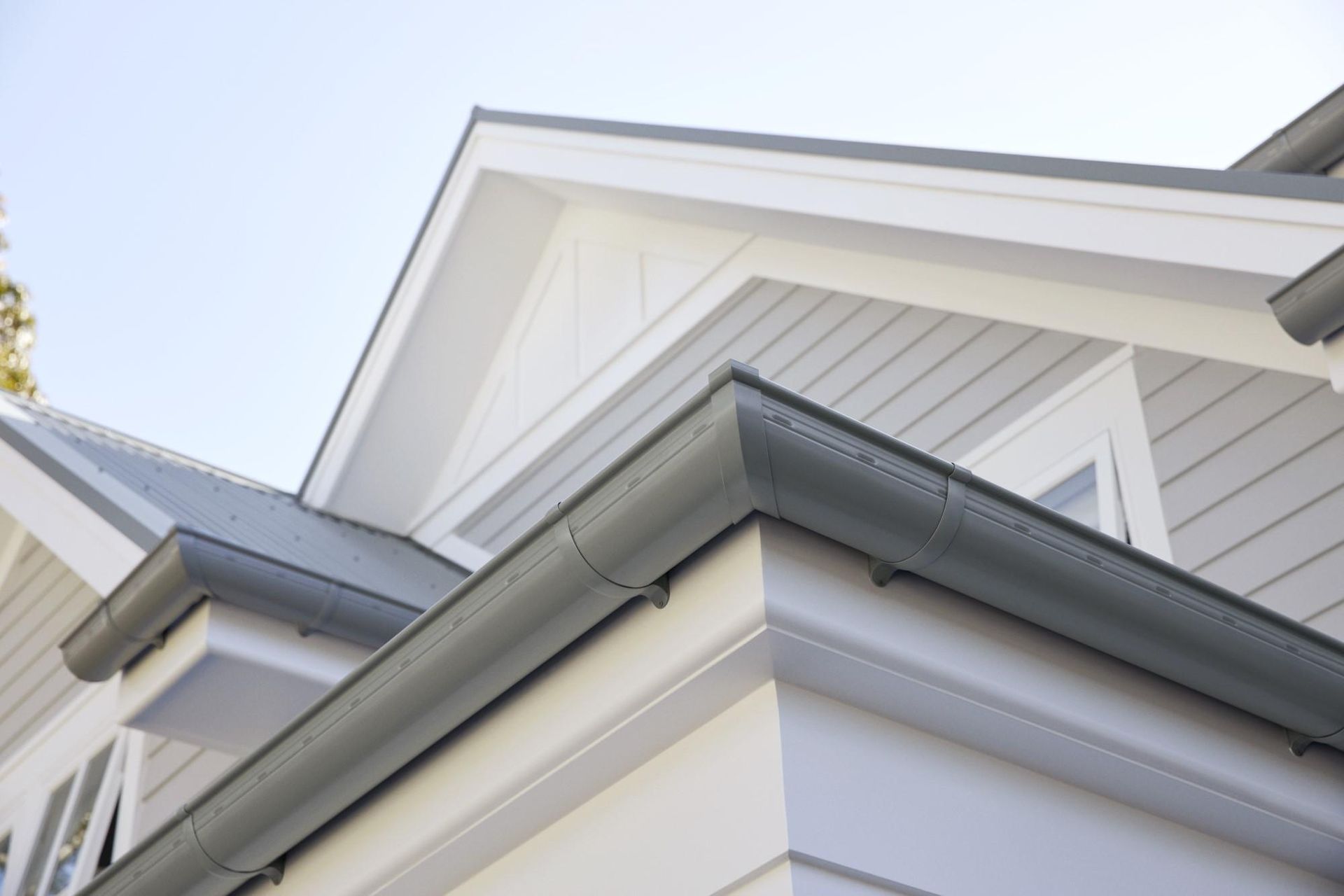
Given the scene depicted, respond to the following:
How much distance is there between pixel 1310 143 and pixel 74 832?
221 inches

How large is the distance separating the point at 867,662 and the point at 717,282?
447 centimetres

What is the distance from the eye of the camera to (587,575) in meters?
2.02

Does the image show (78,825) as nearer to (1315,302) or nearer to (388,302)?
(388,302)

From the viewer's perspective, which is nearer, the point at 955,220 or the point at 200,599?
the point at 200,599

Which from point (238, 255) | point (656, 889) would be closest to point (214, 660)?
point (656, 889)

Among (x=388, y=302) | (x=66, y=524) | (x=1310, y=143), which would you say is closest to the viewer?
(x=1310, y=143)

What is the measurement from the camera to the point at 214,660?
3922mm

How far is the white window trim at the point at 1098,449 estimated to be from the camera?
4.19 metres

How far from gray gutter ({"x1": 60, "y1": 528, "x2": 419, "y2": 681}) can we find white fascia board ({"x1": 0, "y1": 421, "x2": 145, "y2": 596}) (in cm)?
105

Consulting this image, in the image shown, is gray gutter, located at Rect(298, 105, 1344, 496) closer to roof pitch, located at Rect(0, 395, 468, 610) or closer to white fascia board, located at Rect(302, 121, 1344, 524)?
white fascia board, located at Rect(302, 121, 1344, 524)

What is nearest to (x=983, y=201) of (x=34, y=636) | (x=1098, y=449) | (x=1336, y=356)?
(x=1098, y=449)

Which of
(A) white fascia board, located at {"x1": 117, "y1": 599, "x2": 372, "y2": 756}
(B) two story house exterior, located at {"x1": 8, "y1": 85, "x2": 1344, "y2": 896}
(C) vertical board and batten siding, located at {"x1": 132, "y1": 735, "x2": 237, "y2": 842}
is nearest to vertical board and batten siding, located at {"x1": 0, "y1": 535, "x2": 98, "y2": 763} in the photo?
(B) two story house exterior, located at {"x1": 8, "y1": 85, "x2": 1344, "y2": 896}

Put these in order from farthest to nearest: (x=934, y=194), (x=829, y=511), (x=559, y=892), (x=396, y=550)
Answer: (x=396, y=550) → (x=934, y=194) → (x=559, y=892) → (x=829, y=511)

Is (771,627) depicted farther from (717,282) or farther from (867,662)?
(717,282)
